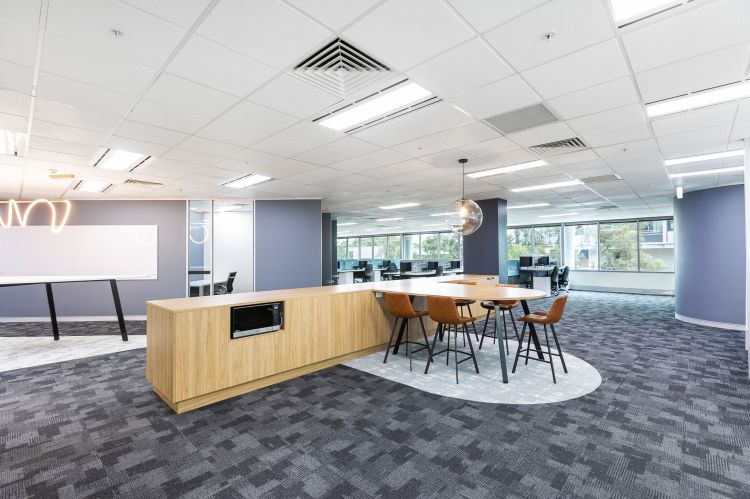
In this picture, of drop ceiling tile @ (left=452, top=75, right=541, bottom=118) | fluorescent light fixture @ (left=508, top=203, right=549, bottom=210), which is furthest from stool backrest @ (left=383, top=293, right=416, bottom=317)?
fluorescent light fixture @ (left=508, top=203, right=549, bottom=210)

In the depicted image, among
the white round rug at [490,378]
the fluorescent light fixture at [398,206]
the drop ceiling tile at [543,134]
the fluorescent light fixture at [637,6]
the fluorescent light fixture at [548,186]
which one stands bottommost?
the white round rug at [490,378]

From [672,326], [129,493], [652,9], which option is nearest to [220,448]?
[129,493]

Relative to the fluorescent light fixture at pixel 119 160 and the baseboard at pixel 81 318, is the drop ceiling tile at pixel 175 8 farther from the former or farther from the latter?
the baseboard at pixel 81 318

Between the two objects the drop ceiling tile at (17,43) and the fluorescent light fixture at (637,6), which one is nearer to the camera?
the fluorescent light fixture at (637,6)

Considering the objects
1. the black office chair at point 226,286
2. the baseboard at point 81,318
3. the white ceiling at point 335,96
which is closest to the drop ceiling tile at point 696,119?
the white ceiling at point 335,96

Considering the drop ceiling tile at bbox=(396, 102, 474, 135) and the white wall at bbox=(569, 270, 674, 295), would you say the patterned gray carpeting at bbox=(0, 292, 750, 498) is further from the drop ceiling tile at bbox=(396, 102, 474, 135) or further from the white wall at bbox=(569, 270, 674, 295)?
the white wall at bbox=(569, 270, 674, 295)

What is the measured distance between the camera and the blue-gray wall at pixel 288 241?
8719mm

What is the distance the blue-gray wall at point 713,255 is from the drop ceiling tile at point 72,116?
10.3 m

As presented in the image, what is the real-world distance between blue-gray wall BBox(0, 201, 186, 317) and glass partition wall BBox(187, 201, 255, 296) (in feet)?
0.81

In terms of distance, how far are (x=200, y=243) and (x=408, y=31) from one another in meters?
7.87

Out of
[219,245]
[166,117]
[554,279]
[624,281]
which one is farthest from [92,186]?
[624,281]

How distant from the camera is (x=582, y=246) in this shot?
14.4 metres

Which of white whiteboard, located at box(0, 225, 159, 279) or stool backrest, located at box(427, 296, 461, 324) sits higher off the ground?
white whiteboard, located at box(0, 225, 159, 279)

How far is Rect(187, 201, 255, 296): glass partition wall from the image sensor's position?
8.63 meters
